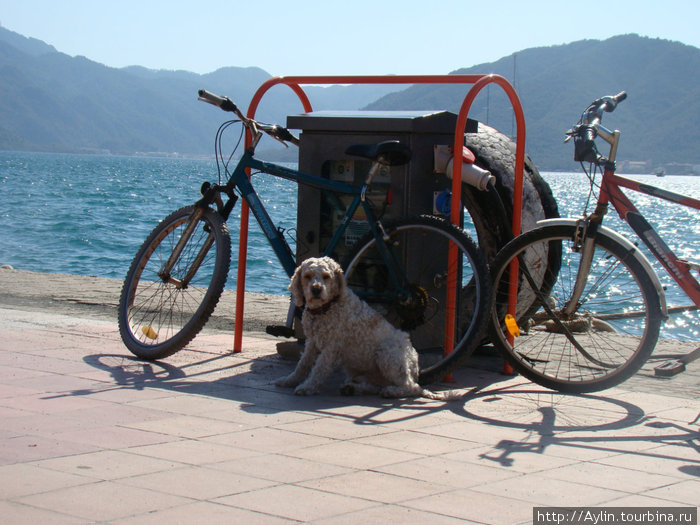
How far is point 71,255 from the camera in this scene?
27.2 m

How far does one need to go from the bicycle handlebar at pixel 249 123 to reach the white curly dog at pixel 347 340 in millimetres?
1503

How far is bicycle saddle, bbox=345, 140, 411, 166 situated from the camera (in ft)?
17.7

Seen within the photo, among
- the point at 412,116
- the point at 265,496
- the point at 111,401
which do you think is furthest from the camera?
the point at 412,116

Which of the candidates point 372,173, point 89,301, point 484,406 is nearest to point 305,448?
point 484,406

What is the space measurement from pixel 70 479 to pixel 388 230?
2.60 meters

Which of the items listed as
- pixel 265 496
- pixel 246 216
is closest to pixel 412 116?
pixel 246 216

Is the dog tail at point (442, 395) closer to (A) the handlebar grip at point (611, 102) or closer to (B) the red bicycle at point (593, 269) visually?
(B) the red bicycle at point (593, 269)

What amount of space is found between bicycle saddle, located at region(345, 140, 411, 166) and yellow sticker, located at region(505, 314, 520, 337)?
43.8 inches

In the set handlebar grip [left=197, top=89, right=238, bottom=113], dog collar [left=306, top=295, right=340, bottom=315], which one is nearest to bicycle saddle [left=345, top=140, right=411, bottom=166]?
dog collar [left=306, top=295, right=340, bottom=315]

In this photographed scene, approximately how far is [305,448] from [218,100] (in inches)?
112

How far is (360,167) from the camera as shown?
20.2 feet

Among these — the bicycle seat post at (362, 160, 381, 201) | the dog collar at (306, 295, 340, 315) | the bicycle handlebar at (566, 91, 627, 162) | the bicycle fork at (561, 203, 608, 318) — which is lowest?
the dog collar at (306, 295, 340, 315)

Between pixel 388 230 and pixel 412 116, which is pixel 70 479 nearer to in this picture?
pixel 388 230

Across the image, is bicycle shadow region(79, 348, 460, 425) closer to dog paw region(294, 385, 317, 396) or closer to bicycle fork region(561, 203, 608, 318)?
dog paw region(294, 385, 317, 396)
